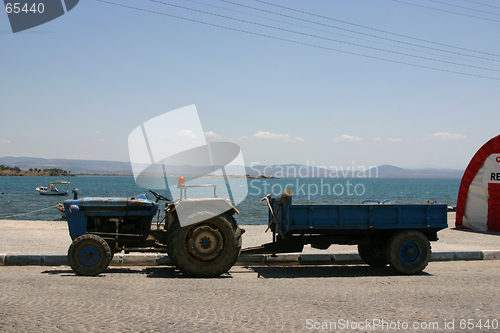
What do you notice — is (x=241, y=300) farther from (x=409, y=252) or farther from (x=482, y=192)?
(x=482, y=192)

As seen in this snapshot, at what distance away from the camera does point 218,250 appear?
845 cm

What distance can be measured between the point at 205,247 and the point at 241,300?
2.27 meters

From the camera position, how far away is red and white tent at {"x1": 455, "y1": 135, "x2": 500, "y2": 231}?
17.3 metres

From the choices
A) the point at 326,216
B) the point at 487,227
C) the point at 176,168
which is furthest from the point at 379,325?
the point at 487,227

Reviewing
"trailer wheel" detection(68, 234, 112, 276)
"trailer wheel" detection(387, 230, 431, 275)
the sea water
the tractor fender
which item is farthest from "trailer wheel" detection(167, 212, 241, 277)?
"trailer wheel" detection(387, 230, 431, 275)

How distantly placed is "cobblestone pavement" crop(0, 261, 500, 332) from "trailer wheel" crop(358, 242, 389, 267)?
0.75m

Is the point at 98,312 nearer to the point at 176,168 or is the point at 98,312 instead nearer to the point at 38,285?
the point at 38,285

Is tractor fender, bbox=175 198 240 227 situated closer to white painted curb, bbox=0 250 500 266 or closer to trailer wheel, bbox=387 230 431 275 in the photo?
white painted curb, bbox=0 250 500 266

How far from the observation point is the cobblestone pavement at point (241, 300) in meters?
5.20

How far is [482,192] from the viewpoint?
17.8 m

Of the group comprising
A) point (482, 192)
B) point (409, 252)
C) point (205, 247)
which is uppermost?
point (482, 192)

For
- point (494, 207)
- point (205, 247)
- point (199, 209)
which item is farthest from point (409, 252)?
point (494, 207)

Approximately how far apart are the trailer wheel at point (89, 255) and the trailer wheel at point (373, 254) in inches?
233

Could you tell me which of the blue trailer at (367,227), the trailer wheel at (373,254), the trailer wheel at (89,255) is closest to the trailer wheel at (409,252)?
the blue trailer at (367,227)
